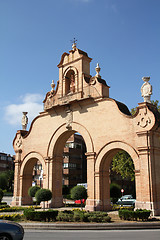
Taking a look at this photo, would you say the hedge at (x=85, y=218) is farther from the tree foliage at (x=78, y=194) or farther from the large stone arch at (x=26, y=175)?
the large stone arch at (x=26, y=175)

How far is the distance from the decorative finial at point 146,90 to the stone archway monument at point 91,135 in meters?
0.07

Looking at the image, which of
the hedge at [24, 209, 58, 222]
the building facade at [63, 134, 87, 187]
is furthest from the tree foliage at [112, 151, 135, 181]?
the building facade at [63, 134, 87, 187]

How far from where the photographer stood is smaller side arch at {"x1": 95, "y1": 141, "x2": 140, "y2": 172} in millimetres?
19672

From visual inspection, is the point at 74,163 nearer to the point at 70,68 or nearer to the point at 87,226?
the point at 70,68

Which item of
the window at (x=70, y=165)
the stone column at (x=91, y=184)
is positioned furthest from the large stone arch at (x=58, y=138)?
the window at (x=70, y=165)

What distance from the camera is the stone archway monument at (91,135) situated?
62.8 feet

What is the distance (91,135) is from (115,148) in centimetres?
278

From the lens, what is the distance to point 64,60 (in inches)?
1063

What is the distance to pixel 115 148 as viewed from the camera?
21094mm

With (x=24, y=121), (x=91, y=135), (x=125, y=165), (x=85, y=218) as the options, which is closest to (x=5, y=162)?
(x=24, y=121)

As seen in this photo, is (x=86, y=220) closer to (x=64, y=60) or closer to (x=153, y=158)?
(x=153, y=158)

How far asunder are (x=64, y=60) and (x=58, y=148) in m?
8.92

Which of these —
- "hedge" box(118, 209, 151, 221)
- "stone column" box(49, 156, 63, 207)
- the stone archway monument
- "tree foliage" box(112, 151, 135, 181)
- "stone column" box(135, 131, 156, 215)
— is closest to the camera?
"hedge" box(118, 209, 151, 221)

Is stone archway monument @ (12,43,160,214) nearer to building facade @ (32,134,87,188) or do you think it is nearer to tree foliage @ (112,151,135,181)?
tree foliage @ (112,151,135,181)
